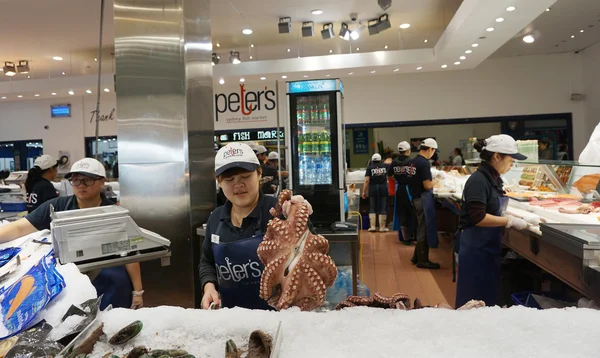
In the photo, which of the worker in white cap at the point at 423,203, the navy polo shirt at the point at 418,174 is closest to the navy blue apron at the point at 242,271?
the worker in white cap at the point at 423,203

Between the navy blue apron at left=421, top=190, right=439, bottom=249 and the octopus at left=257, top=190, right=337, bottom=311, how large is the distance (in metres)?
5.03

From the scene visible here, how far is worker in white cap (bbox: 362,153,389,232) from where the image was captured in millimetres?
8227

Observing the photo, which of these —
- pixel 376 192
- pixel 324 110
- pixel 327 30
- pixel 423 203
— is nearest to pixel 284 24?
pixel 327 30

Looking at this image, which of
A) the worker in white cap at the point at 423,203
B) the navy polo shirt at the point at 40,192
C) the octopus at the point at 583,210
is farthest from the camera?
the worker in white cap at the point at 423,203

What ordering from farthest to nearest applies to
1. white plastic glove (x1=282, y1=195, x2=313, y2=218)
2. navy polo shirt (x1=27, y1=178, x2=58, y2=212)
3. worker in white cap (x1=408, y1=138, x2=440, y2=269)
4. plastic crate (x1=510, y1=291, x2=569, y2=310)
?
worker in white cap (x1=408, y1=138, x2=440, y2=269), navy polo shirt (x1=27, y1=178, x2=58, y2=212), plastic crate (x1=510, y1=291, x2=569, y2=310), white plastic glove (x1=282, y1=195, x2=313, y2=218)

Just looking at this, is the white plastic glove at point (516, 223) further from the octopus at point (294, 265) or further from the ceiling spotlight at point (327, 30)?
the ceiling spotlight at point (327, 30)

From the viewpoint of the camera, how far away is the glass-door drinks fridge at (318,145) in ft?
15.3

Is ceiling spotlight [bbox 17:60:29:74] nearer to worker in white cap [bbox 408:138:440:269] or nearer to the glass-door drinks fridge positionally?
the glass-door drinks fridge

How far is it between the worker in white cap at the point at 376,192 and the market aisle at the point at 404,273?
2.94 ft

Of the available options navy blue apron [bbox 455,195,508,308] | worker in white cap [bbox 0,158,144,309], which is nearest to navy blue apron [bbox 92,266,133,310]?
worker in white cap [bbox 0,158,144,309]

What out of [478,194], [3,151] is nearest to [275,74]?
[478,194]

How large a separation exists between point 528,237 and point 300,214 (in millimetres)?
2771

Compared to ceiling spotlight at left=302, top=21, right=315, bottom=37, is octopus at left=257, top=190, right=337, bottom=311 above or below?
below

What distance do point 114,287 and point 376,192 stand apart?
662 centimetres
